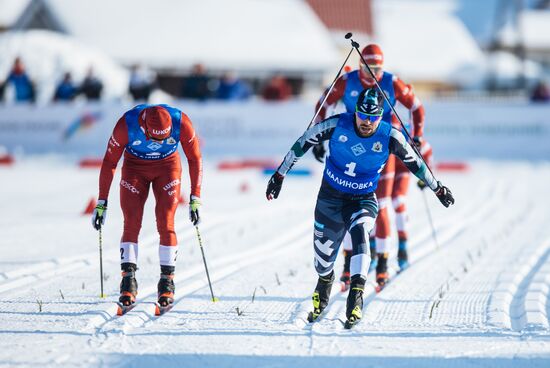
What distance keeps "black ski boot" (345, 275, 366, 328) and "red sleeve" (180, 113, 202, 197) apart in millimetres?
1762

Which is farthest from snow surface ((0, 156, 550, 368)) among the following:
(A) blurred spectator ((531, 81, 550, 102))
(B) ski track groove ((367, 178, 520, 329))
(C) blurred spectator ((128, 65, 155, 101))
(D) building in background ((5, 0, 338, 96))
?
(D) building in background ((5, 0, 338, 96))

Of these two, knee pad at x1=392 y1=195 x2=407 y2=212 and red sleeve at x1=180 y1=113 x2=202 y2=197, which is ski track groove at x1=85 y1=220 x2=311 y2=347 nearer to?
red sleeve at x1=180 y1=113 x2=202 y2=197

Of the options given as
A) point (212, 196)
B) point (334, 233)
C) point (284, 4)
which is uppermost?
point (284, 4)

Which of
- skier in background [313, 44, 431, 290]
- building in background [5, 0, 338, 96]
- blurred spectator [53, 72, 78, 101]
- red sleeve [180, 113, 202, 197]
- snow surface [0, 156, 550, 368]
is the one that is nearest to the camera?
snow surface [0, 156, 550, 368]

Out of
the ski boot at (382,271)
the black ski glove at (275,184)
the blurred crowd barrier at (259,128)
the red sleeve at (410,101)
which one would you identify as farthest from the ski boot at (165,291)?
the blurred crowd barrier at (259,128)

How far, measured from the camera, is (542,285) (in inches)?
346

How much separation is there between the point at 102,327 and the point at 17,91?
1794cm

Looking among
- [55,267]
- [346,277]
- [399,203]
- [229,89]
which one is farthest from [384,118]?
[229,89]

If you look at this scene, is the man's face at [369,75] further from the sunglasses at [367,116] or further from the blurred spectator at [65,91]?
the blurred spectator at [65,91]

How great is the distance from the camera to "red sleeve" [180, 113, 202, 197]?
7.80 metres

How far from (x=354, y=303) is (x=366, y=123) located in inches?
59.5

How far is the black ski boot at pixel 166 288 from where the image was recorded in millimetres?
7668

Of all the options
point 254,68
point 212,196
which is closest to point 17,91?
point 212,196

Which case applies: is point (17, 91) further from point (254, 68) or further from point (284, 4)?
point (284, 4)
